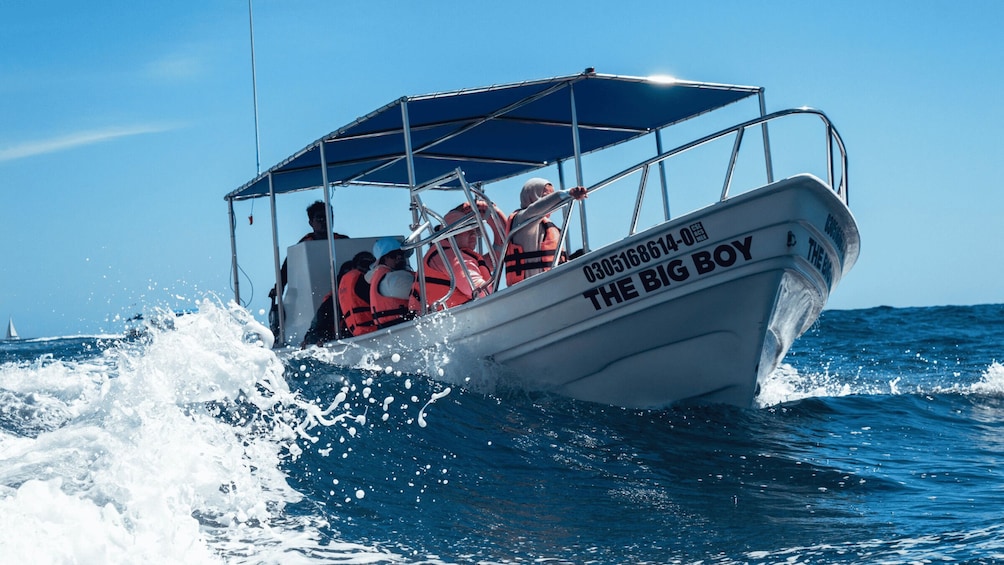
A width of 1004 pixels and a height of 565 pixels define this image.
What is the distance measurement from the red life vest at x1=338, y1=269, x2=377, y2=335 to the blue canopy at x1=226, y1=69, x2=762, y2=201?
3.38ft

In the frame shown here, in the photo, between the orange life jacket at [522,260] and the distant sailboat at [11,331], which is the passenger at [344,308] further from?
the distant sailboat at [11,331]

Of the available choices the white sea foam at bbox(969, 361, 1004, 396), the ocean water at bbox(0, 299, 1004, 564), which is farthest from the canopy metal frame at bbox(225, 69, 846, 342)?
the white sea foam at bbox(969, 361, 1004, 396)

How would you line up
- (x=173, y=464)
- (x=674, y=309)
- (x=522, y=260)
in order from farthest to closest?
(x=522, y=260), (x=674, y=309), (x=173, y=464)

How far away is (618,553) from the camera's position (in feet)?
11.1

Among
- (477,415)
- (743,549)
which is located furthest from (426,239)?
(743,549)

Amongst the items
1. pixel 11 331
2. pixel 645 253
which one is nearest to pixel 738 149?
pixel 645 253

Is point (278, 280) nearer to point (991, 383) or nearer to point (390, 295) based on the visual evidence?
point (390, 295)

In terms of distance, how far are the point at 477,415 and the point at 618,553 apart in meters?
2.40

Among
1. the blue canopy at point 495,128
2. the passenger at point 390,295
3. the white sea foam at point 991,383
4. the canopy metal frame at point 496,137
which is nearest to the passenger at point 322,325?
the canopy metal frame at point 496,137

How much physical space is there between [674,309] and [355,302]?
3.01m

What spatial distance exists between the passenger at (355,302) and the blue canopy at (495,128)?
3.35ft

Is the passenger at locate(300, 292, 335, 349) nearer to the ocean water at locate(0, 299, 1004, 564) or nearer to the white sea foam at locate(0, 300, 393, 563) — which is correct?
the ocean water at locate(0, 299, 1004, 564)

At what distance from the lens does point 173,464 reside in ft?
12.5

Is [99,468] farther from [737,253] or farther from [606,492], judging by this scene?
[737,253]
